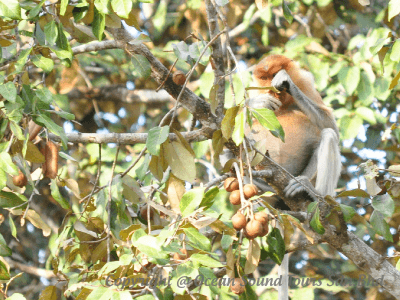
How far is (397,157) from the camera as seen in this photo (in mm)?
3963

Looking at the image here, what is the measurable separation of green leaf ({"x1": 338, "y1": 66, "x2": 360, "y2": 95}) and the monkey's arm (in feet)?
1.30

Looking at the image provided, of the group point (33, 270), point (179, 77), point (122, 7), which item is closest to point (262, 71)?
point (179, 77)

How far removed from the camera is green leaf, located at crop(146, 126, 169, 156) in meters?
1.40

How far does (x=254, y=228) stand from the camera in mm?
1137

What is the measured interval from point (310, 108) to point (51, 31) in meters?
1.83

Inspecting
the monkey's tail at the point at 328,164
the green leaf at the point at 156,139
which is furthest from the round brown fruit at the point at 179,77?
the monkey's tail at the point at 328,164

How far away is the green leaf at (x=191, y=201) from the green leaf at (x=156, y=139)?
208mm

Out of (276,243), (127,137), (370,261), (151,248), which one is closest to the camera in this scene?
(151,248)

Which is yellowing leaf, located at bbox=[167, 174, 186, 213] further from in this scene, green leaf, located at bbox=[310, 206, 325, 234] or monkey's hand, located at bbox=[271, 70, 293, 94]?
monkey's hand, located at bbox=[271, 70, 293, 94]

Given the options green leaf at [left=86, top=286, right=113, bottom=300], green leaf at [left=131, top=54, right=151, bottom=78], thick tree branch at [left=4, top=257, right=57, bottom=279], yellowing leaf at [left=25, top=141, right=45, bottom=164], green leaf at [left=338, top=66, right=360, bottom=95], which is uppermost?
green leaf at [left=131, top=54, right=151, bottom=78]

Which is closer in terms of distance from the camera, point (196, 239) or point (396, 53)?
point (196, 239)

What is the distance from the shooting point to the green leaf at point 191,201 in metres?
1.24

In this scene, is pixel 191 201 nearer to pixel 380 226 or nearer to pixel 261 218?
pixel 261 218

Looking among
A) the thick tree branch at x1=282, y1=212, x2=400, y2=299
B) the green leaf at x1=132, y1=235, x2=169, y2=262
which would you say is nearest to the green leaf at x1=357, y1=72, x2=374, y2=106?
the thick tree branch at x1=282, y1=212, x2=400, y2=299
